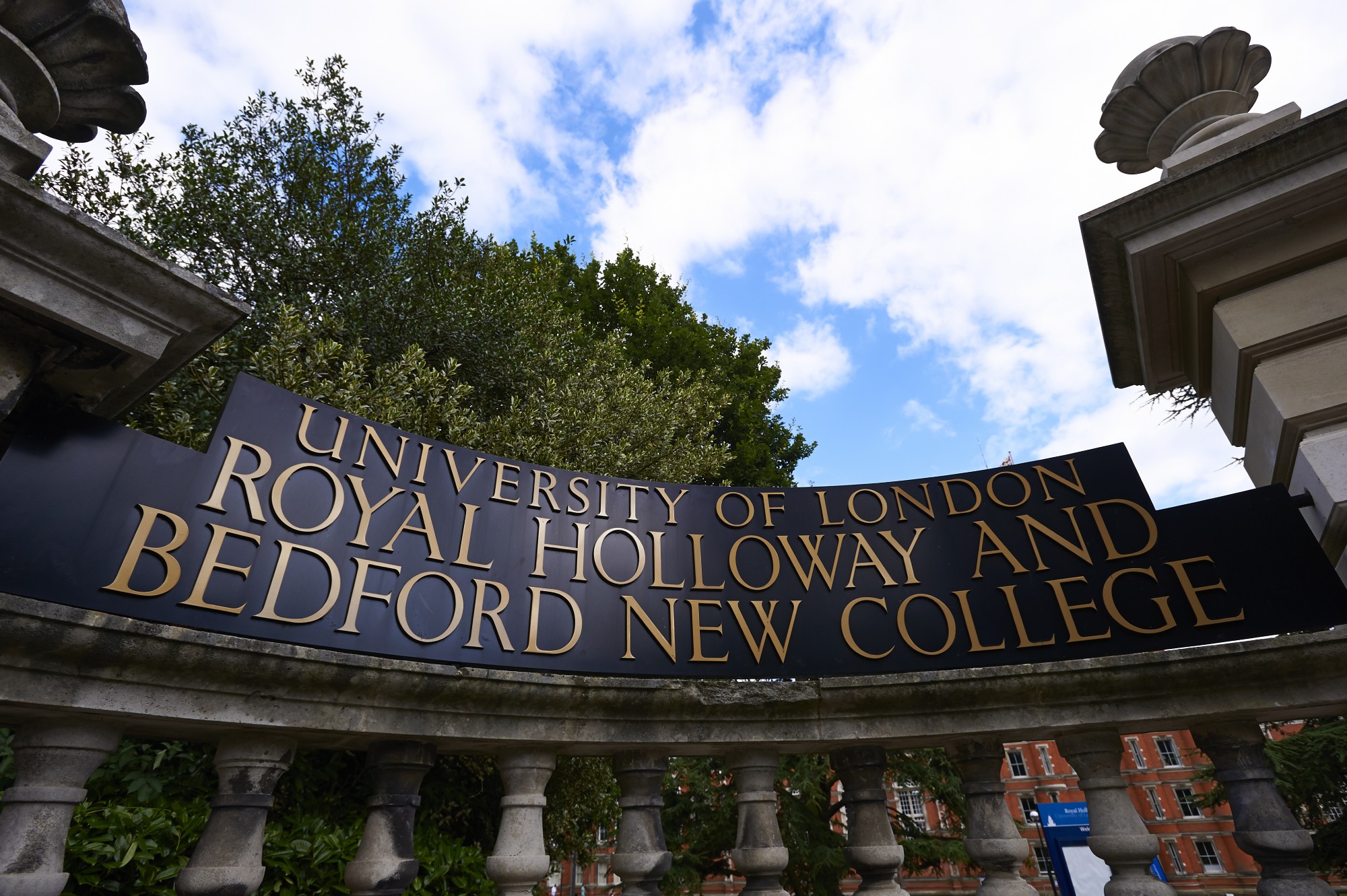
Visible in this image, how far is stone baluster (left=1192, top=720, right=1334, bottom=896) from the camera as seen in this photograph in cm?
253

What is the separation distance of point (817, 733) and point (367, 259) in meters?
8.38

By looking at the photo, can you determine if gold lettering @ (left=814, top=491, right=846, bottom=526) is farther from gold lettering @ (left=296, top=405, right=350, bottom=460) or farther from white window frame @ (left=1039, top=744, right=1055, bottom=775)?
white window frame @ (left=1039, top=744, right=1055, bottom=775)

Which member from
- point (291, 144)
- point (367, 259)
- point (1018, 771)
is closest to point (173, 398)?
point (367, 259)

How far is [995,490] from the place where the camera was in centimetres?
397

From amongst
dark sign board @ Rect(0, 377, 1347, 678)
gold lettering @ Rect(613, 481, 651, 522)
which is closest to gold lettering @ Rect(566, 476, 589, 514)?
dark sign board @ Rect(0, 377, 1347, 678)

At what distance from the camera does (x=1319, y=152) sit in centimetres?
311

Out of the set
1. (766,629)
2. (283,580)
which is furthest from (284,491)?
(766,629)

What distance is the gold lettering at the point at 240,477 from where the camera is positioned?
2.79m

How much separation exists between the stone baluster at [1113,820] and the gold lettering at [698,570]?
1760 mm

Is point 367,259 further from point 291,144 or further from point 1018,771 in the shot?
point 1018,771

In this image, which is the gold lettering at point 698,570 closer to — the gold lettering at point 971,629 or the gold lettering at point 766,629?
the gold lettering at point 766,629

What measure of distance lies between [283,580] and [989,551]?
11.6 ft

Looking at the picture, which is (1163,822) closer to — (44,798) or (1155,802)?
(1155,802)

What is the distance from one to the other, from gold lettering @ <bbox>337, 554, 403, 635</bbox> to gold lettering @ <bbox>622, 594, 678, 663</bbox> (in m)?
1.15
